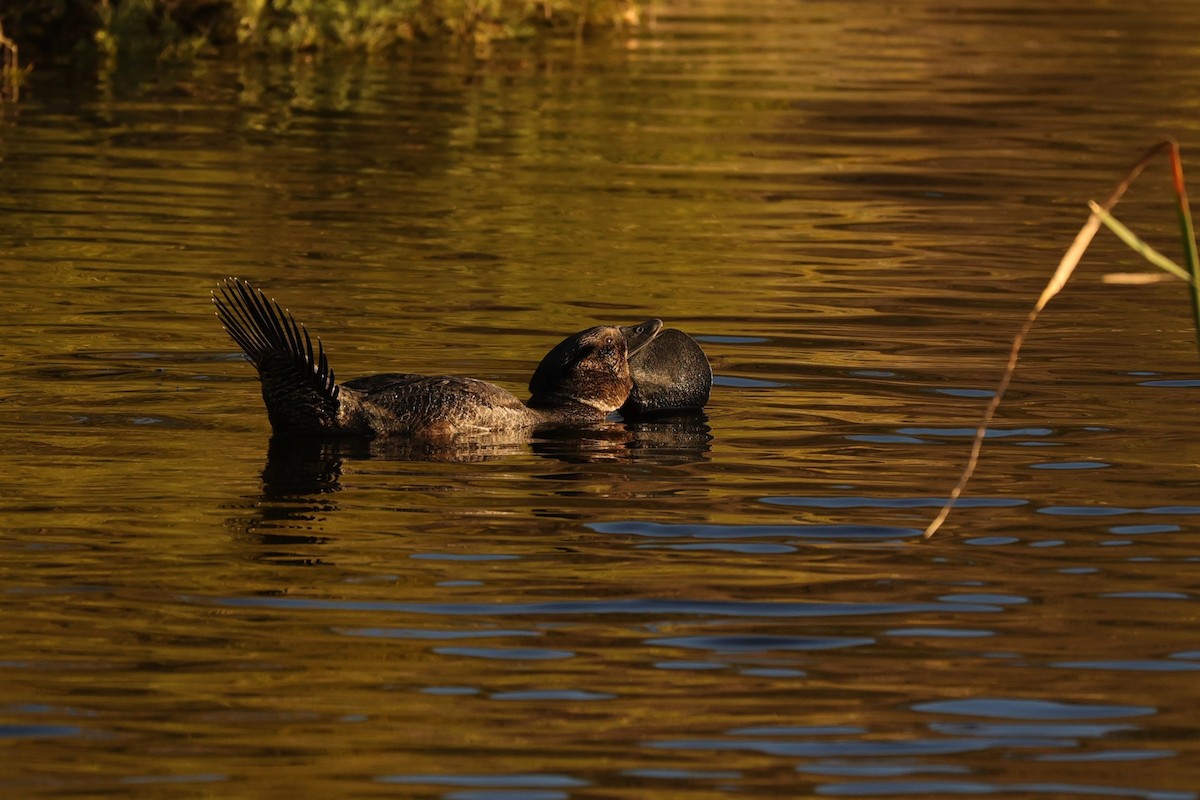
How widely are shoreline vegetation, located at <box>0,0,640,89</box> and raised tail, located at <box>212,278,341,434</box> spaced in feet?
43.9

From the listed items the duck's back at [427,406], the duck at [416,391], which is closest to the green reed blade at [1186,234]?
the duck at [416,391]

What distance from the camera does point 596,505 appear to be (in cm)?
728

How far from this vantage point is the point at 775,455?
8.04 metres

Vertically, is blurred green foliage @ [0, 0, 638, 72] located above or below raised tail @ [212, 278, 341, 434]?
above

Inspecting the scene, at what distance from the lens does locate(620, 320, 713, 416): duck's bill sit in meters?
8.91

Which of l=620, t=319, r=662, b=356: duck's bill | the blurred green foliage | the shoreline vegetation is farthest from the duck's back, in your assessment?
the blurred green foliage

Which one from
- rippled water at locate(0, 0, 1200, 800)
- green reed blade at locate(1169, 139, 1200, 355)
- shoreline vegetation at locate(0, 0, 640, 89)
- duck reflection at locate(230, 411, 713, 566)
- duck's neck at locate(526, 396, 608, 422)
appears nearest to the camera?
green reed blade at locate(1169, 139, 1200, 355)

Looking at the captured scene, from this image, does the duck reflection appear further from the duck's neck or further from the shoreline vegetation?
the shoreline vegetation

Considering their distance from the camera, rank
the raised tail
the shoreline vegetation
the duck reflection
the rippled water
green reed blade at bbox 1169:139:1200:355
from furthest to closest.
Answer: the shoreline vegetation < the raised tail < the duck reflection < the rippled water < green reed blade at bbox 1169:139:1200:355

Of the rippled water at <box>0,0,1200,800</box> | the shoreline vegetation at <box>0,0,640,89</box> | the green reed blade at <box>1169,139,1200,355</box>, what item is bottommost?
the rippled water at <box>0,0,1200,800</box>

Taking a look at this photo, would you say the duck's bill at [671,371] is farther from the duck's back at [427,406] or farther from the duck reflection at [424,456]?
the duck's back at [427,406]

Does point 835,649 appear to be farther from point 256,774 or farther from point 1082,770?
point 256,774

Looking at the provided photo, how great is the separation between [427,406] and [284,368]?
2.06ft

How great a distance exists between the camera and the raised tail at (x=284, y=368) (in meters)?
7.77
